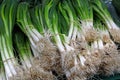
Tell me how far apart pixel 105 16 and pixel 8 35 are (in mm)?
646

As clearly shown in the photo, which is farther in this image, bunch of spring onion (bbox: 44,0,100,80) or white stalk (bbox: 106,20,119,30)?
white stalk (bbox: 106,20,119,30)

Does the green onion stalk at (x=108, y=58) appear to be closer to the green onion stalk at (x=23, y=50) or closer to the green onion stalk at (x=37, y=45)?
the green onion stalk at (x=37, y=45)

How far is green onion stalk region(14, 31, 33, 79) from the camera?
1.69m

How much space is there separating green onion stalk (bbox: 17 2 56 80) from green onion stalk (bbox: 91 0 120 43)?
430 millimetres

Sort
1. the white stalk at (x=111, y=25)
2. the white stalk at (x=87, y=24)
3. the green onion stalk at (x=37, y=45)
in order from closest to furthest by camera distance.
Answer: the green onion stalk at (x=37, y=45), the white stalk at (x=87, y=24), the white stalk at (x=111, y=25)

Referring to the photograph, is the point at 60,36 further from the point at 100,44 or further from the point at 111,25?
the point at 111,25

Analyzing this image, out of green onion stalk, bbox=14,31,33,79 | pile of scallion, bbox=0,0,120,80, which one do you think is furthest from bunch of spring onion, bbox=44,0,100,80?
green onion stalk, bbox=14,31,33,79

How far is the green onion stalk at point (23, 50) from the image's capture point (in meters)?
1.69

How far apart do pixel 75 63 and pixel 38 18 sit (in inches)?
17.4

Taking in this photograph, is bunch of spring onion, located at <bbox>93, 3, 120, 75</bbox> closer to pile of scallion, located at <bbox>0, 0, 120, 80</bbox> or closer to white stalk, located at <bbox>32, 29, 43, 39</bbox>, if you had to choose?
pile of scallion, located at <bbox>0, 0, 120, 80</bbox>

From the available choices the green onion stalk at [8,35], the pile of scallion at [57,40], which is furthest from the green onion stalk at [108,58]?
the green onion stalk at [8,35]

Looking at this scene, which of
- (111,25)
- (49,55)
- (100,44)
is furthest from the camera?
(111,25)

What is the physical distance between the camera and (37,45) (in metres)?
1.67

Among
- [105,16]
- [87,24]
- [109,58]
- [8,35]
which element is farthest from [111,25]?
[8,35]
